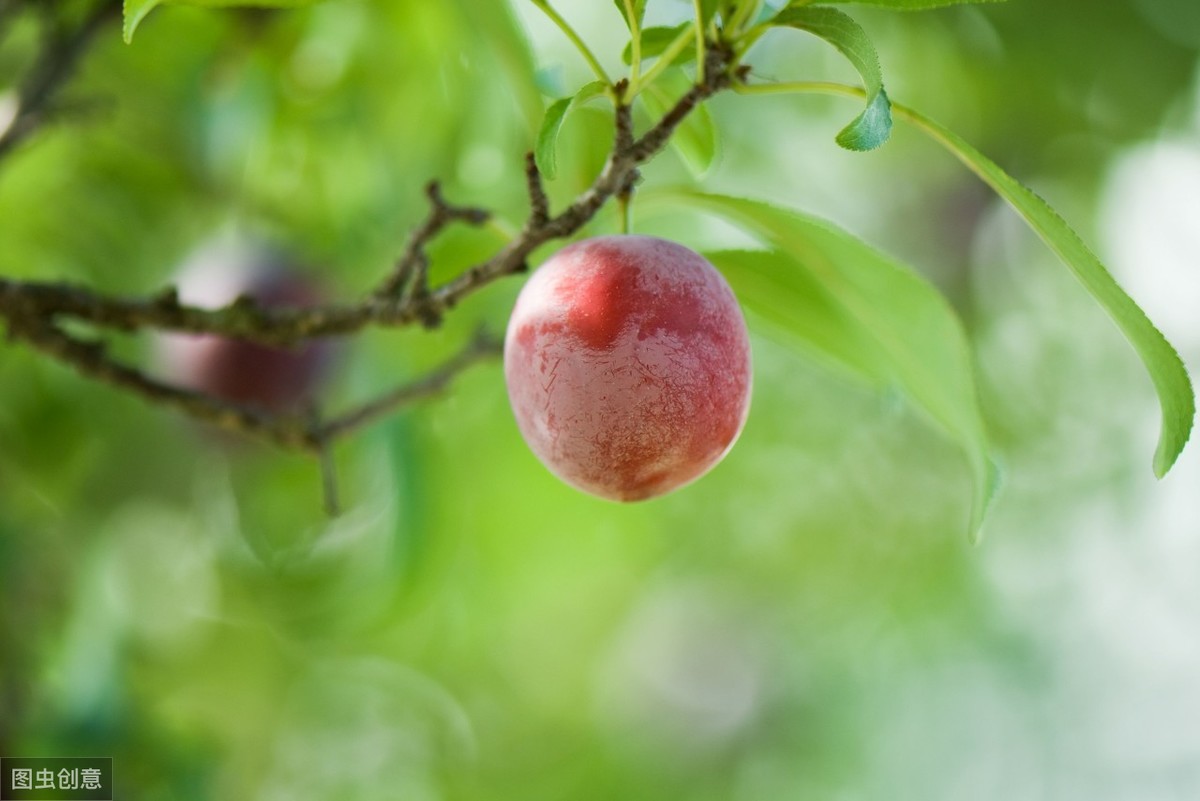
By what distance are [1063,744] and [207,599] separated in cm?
409

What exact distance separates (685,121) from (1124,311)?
1.31 ft

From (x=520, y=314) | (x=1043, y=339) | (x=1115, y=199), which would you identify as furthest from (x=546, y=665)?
(x=520, y=314)

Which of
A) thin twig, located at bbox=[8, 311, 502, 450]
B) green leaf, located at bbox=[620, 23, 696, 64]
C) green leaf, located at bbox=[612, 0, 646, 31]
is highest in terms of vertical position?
thin twig, located at bbox=[8, 311, 502, 450]

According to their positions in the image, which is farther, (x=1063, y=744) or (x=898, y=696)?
(x=1063, y=744)

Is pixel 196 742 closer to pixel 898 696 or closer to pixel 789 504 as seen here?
pixel 789 504

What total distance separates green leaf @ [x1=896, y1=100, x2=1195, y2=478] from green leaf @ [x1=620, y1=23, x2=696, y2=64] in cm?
22

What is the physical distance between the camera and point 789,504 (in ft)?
13.3

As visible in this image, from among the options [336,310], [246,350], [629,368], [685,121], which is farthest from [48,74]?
[629,368]

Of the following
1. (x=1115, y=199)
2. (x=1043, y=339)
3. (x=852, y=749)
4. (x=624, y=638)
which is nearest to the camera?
(x=1115, y=199)

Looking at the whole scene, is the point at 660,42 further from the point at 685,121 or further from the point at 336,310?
the point at 336,310

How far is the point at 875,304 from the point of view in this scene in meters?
0.96

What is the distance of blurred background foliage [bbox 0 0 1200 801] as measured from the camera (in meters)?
1.88

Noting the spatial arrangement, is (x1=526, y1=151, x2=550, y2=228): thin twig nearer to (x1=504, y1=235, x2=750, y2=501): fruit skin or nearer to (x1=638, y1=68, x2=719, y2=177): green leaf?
(x1=504, y1=235, x2=750, y2=501): fruit skin

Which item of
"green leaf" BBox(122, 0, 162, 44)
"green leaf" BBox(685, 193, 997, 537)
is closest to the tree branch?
"green leaf" BBox(685, 193, 997, 537)
